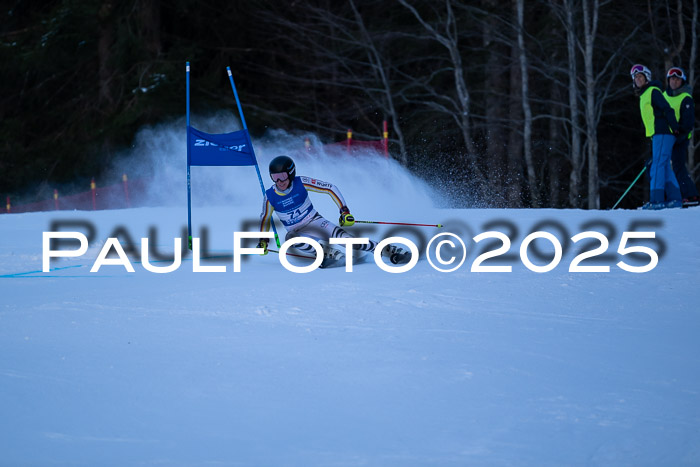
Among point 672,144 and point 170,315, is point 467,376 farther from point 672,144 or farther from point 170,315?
point 672,144

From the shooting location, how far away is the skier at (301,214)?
8461 millimetres

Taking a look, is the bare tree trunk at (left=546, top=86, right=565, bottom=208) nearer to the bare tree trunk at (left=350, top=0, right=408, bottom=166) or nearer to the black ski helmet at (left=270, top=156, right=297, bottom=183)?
the bare tree trunk at (left=350, top=0, right=408, bottom=166)

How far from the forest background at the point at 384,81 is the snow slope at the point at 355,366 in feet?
34.7

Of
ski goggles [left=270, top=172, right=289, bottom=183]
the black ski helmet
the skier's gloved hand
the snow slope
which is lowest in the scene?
the snow slope

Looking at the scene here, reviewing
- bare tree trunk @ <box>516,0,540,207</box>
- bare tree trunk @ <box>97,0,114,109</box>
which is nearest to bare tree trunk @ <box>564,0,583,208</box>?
bare tree trunk @ <box>516,0,540,207</box>

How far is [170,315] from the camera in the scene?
6.35m

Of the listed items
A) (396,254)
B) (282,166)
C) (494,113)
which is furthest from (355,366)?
(494,113)

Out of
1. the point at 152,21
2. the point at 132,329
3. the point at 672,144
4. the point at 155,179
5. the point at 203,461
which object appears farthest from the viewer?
the point at 152,21

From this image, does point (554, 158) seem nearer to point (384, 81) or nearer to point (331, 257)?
point (384, 81)

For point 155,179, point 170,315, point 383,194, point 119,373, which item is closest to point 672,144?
point 383,194

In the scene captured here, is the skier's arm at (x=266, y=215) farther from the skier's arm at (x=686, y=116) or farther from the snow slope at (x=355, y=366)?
the skier's arm at (x=686, y=116)

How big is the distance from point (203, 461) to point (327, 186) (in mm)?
5279

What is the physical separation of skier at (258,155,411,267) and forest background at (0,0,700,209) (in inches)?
361

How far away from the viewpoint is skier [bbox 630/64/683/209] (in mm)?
11016
